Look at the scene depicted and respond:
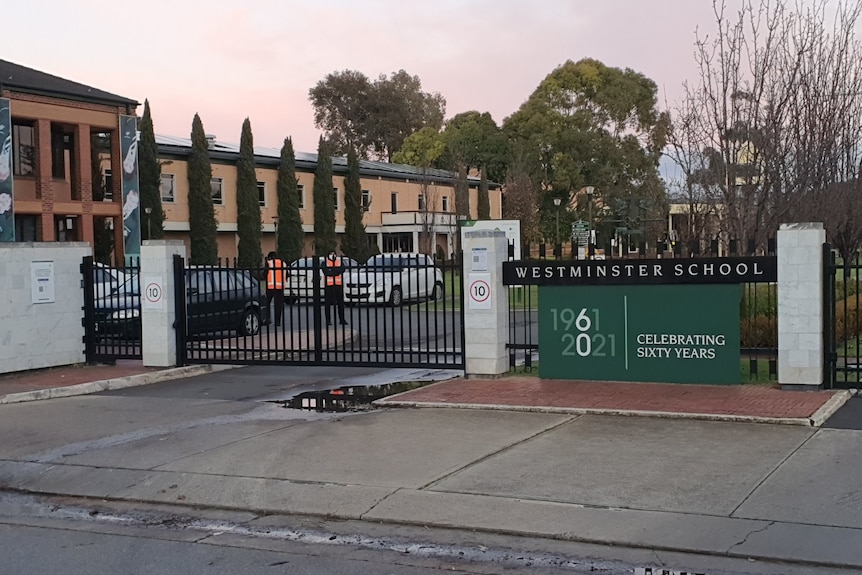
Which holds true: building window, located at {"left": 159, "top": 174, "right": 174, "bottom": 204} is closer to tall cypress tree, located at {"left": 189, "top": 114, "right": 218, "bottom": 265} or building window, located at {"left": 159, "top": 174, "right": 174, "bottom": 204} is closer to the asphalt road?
tall cypress tree, located at {"left": 189, "top": 114, "right": 218, "bottom": 265}

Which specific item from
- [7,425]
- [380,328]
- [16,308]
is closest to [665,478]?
[7,425]

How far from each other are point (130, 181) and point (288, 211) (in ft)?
40.8

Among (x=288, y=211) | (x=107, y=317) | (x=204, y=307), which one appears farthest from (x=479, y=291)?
(x=288, y=211)

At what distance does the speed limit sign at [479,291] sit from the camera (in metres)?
13.1

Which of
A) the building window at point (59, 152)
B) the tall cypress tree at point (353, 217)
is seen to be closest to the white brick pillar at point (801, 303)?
the building window at point (59, 152)

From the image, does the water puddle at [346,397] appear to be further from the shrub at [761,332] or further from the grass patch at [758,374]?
the shrub at [761,332]

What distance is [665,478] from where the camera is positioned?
7.87 metres

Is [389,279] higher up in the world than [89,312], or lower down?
higher up

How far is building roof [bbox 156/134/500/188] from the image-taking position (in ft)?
162

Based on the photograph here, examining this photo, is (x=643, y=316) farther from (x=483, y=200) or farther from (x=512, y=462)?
(x=483, y=200)

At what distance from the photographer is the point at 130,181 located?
135 feet

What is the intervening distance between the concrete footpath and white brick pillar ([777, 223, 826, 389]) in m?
0.35

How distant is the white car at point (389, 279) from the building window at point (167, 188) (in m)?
23.0

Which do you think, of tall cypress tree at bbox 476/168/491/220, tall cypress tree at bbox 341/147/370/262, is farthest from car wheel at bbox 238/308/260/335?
tall cypress tree at bbox 476/168/491/220
